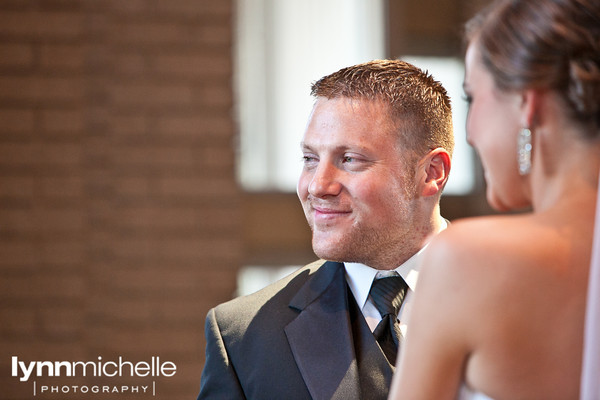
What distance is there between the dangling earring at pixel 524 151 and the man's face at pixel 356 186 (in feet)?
3.17

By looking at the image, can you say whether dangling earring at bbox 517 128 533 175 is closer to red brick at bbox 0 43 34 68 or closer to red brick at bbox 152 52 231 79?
red brick at bbox 152 52 231 79

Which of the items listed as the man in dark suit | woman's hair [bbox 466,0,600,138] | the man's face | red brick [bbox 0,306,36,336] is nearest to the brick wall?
red brick [bbox 0,306,36,336]

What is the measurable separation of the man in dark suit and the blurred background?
92.3 inches

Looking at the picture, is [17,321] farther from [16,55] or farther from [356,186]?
[356,186]

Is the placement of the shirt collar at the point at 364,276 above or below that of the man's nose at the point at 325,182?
below

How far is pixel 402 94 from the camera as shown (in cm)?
218

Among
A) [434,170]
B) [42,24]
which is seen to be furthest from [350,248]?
[42,24]

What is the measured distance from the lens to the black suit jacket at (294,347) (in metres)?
1.93

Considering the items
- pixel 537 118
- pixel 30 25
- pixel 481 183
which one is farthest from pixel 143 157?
pixel 537 118

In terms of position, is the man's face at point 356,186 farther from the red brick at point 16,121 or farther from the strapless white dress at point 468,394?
the red brick at point 16,121

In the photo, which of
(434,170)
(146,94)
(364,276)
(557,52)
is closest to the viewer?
(557,52)

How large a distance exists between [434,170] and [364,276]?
0.36m

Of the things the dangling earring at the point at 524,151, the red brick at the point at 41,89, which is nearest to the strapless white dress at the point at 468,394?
the dangling earring at the point at 524,151

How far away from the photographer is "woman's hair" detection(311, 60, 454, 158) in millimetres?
2160
